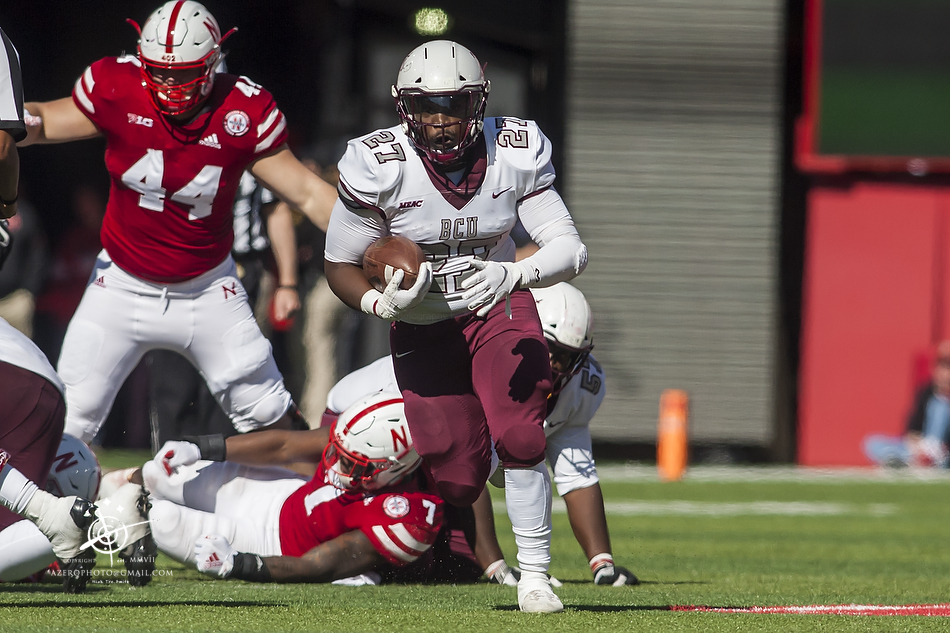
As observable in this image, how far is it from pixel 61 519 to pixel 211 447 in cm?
146

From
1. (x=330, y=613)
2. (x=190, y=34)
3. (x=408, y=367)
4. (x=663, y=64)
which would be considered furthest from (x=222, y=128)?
(x=663, y=64)

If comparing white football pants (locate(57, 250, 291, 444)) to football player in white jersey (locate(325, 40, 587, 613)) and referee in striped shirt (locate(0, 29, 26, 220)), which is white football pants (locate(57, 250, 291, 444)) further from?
referee in striped shirt (locate(0, 29, 26, 220))

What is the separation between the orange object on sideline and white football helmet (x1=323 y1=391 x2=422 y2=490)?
20.7ft

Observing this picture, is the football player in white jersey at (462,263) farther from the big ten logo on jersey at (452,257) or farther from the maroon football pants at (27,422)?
the maroon football pants at (27,422)

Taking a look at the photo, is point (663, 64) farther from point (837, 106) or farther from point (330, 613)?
point (330, 613)

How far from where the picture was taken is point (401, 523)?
5.01 meters

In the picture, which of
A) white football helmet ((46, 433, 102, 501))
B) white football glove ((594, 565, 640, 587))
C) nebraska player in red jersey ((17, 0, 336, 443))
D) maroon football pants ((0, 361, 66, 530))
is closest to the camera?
maroon football pants ((0, 361, 66, 530))

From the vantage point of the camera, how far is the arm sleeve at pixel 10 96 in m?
4.25

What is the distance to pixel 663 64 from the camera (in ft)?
41.8

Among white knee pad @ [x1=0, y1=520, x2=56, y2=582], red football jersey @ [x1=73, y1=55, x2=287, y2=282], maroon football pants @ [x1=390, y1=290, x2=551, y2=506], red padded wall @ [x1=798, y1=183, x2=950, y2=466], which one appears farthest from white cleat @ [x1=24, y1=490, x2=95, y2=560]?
red padded wall @ [x1=798, y1=183, x2=950, y2=466]

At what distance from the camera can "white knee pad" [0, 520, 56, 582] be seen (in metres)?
4.09

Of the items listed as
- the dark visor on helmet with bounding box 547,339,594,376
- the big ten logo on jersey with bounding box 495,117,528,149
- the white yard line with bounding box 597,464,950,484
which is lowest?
the white yard line with bounding box 597,464,950,484

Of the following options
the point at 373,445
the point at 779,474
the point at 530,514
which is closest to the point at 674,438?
the point at 779,474

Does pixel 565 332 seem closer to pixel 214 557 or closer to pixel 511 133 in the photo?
pixel 511 133
